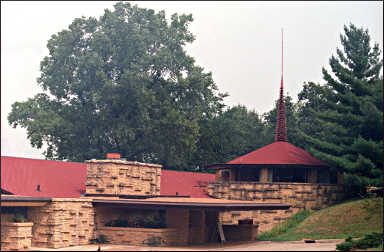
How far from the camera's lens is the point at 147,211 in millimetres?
41000

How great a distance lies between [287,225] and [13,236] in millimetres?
20306

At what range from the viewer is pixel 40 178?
41.2 meters

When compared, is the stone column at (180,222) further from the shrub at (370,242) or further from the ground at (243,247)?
the shrub at (370,242)

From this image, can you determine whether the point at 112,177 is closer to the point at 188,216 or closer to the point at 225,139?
the point at 188,216

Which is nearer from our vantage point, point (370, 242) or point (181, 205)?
point (370, 242)

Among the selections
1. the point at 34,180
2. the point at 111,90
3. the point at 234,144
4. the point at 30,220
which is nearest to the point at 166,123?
the point at 111,90

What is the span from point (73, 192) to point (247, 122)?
41572 mm

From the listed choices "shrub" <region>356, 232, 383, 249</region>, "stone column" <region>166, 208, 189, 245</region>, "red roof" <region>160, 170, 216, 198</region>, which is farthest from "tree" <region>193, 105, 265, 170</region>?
"shrub" <region>356, 232, 383, 249</region>

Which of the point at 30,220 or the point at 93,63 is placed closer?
the point at 30,220

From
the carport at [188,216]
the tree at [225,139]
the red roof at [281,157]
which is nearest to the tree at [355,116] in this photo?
the red roof at [281,157]

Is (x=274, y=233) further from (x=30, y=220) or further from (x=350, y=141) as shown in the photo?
(x=30, y=220)

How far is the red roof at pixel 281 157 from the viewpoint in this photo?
Answer: 48.8m

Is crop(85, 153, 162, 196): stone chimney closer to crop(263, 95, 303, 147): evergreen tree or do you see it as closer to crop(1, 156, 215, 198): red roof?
crop(1, 156, 215, 198): red roof

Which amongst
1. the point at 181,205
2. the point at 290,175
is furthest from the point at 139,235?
the point at 290,175
